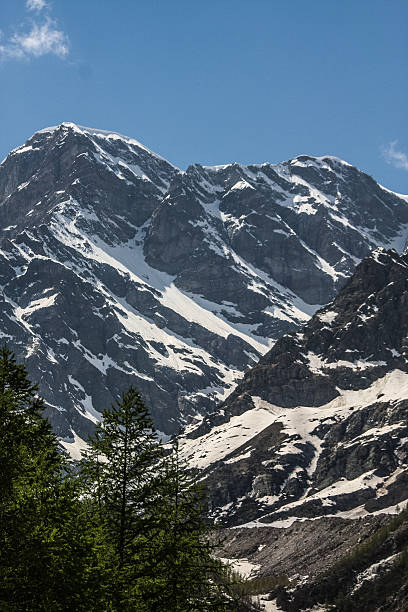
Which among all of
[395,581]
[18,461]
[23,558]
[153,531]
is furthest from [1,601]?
[395,581]

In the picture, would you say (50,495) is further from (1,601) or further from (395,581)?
(395,581)

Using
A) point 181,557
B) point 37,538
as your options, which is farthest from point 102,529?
point 37,538

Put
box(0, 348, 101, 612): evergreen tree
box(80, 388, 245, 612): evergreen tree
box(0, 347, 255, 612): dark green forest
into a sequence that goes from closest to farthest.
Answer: box(0, 348, 101, 612): evergreen tree
box(0, 347, 255, 612): dark green forest
box(80, 388, 245, 612): evergreen tree

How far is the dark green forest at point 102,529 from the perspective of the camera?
28891mm

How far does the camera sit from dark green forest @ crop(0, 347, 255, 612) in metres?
28.9

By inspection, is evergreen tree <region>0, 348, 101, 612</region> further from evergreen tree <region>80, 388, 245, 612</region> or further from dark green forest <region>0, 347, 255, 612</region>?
evergreen tree <region>80, 388, 245, 612</region>

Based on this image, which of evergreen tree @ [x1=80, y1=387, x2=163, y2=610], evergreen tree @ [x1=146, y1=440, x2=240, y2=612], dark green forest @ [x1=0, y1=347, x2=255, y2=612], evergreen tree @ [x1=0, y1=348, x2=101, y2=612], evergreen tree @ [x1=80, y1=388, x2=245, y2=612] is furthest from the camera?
evergreen tree @ [x1=80, y1=387, x2=163, y2=610]

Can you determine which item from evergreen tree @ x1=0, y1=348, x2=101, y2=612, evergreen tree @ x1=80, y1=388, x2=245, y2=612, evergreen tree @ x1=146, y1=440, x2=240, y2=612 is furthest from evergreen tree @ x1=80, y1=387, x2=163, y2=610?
evergreen tree @ x1=0, y1=348, x2=101, y2=612

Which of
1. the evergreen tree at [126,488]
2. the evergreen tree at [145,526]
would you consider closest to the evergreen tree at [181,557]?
the evergreen tree at [145,526]

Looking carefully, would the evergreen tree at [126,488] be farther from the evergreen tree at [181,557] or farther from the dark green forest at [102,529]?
the evergreen tree at [181,557]

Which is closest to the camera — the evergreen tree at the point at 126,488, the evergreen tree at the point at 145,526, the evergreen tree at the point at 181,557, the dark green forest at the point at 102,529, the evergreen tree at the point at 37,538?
the evergreen tree at the point at 37,538

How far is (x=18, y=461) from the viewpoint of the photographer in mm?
33219

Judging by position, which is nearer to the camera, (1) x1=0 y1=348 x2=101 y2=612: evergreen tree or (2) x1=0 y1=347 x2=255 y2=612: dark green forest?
(1) x1=0 y1=348 x2=101 y2=612: evergreen tree

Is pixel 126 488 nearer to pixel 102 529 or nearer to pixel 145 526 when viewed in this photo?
pixel 145 526
